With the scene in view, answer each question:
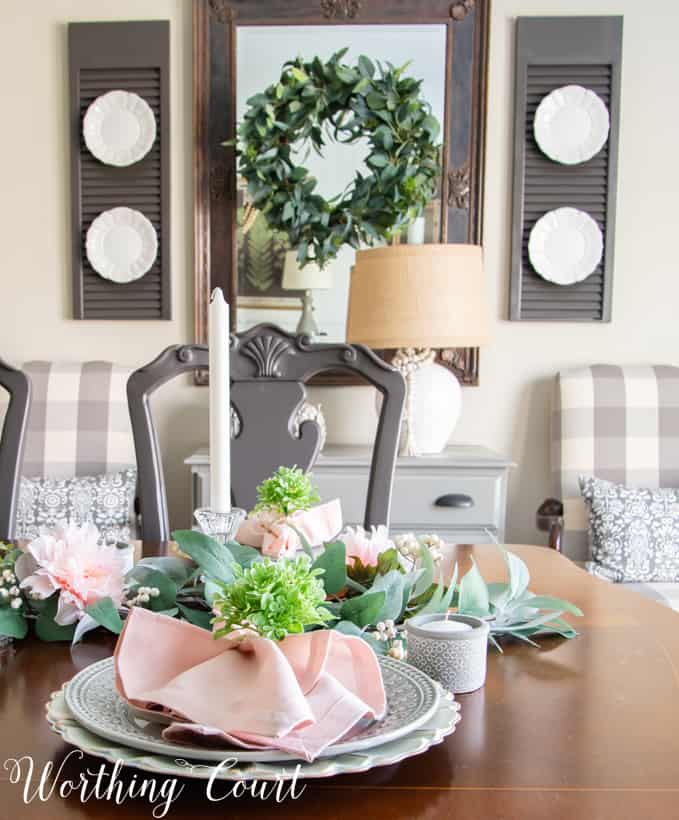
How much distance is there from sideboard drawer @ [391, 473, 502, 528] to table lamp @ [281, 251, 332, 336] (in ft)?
2.13

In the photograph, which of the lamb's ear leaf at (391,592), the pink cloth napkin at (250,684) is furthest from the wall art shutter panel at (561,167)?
the pink cloth napkin at (250,684)

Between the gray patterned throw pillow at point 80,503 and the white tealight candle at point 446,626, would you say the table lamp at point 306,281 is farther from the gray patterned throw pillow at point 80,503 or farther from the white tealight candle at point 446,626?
the white tealight candle at point 446,626

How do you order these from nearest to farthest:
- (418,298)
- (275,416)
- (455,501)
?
1. (275,416)
2. (418,298)
3. (455,501)

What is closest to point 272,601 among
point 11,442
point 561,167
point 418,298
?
point 11,442

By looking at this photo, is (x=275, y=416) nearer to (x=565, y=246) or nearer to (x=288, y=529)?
(x=288, y=529)

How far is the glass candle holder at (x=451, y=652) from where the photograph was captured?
2.53 feet

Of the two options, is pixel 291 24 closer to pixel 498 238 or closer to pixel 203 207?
pixel 203 207

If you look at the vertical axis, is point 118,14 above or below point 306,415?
above

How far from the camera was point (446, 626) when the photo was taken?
79 cm

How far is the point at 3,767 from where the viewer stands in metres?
0.62

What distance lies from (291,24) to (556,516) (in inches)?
68.4

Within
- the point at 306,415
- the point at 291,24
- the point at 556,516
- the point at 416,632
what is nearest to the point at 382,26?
the point at 291,24

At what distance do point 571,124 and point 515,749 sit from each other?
98.7 inches

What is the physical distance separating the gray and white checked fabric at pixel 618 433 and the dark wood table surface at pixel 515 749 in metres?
1.77
